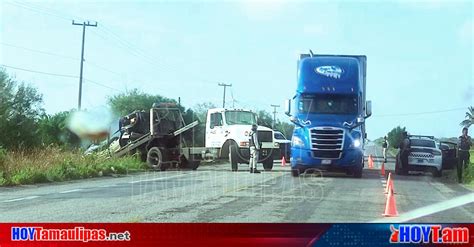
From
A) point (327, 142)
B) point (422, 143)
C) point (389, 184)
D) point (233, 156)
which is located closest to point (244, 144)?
point (233, 156)

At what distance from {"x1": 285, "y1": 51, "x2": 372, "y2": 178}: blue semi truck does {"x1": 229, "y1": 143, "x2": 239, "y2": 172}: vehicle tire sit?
0.36 metres

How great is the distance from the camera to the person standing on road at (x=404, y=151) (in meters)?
3.51

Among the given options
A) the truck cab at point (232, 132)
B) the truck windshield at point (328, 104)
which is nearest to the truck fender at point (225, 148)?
the truck cab at point (232, 132)

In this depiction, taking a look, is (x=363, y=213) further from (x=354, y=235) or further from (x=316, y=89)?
→ (x=316, y=89)

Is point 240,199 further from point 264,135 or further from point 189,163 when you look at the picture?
point 264,135

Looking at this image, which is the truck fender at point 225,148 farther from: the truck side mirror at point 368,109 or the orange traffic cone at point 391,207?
the orange traffic cone at point 391,207

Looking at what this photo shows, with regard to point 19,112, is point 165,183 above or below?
below

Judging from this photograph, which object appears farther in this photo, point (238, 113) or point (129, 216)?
point (238, 113)

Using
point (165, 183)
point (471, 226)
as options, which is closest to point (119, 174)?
point (165, 183)

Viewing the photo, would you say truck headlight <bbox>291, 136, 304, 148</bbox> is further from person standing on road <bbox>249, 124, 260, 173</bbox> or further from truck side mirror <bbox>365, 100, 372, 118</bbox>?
truck side mirror <bbox>365, 100, 372, 118</bbox>

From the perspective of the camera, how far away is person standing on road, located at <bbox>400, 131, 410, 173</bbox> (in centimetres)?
351

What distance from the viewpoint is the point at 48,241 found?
10.6ft

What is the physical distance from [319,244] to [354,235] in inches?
7.4

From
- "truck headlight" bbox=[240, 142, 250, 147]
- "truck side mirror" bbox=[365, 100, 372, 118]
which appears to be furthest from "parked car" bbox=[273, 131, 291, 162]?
"truck side mirror" bbox=[365, 100, 372, 118]
